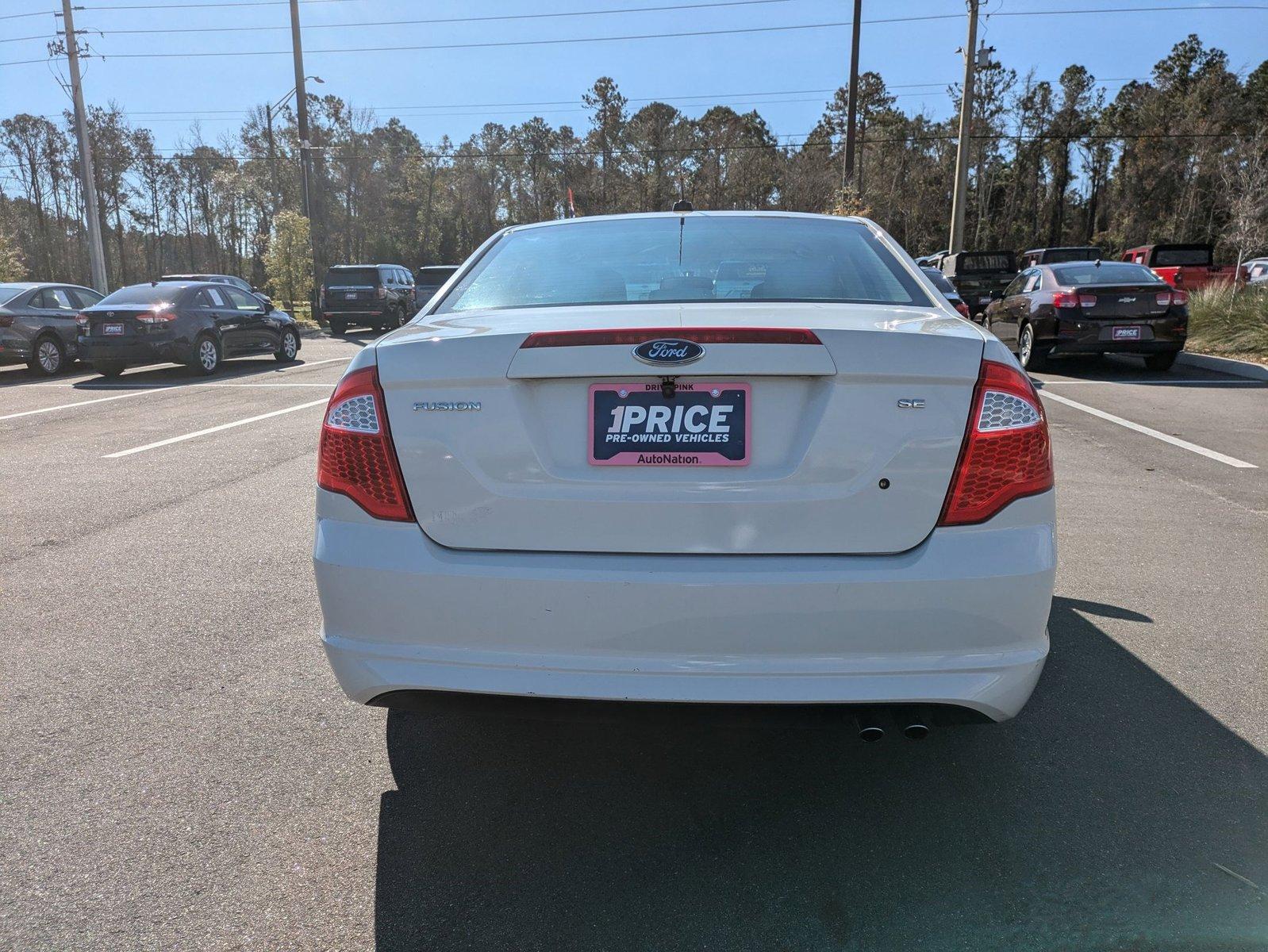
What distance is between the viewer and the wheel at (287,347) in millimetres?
17375

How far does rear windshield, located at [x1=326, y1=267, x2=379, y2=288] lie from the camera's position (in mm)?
25828

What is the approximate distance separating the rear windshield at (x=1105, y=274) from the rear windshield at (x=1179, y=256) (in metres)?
12.7

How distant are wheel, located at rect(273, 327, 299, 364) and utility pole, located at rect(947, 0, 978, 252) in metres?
17.4

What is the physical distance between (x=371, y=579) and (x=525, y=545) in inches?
15.1

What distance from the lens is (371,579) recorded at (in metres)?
2.34

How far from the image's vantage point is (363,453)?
241cm

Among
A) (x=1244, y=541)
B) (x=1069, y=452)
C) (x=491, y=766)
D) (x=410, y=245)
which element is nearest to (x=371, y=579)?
(x=491, y=766)

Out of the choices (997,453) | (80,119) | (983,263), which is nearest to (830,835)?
(997,453)

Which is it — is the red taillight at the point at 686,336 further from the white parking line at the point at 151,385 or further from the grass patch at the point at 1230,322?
the grass patch at the point at 1230,322

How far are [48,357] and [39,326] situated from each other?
0.52 meters

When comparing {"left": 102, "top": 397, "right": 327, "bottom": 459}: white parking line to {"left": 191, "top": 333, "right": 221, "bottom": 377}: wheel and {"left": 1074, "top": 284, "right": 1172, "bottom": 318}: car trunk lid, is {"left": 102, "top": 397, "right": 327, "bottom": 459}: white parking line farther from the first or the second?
{"left": 1074, "top": 284, "right": 1172, "bottom": 318}: car trunk lid

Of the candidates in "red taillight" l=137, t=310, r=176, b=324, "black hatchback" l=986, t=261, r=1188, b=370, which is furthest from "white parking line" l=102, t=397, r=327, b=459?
"black hatchback" l=986, t=261, r=1188, b=370

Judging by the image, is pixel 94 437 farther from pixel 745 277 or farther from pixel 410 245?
pixel 410 245

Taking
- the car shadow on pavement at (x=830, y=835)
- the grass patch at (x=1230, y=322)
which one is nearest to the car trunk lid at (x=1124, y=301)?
the grass patch at (x=1230, y=322)
